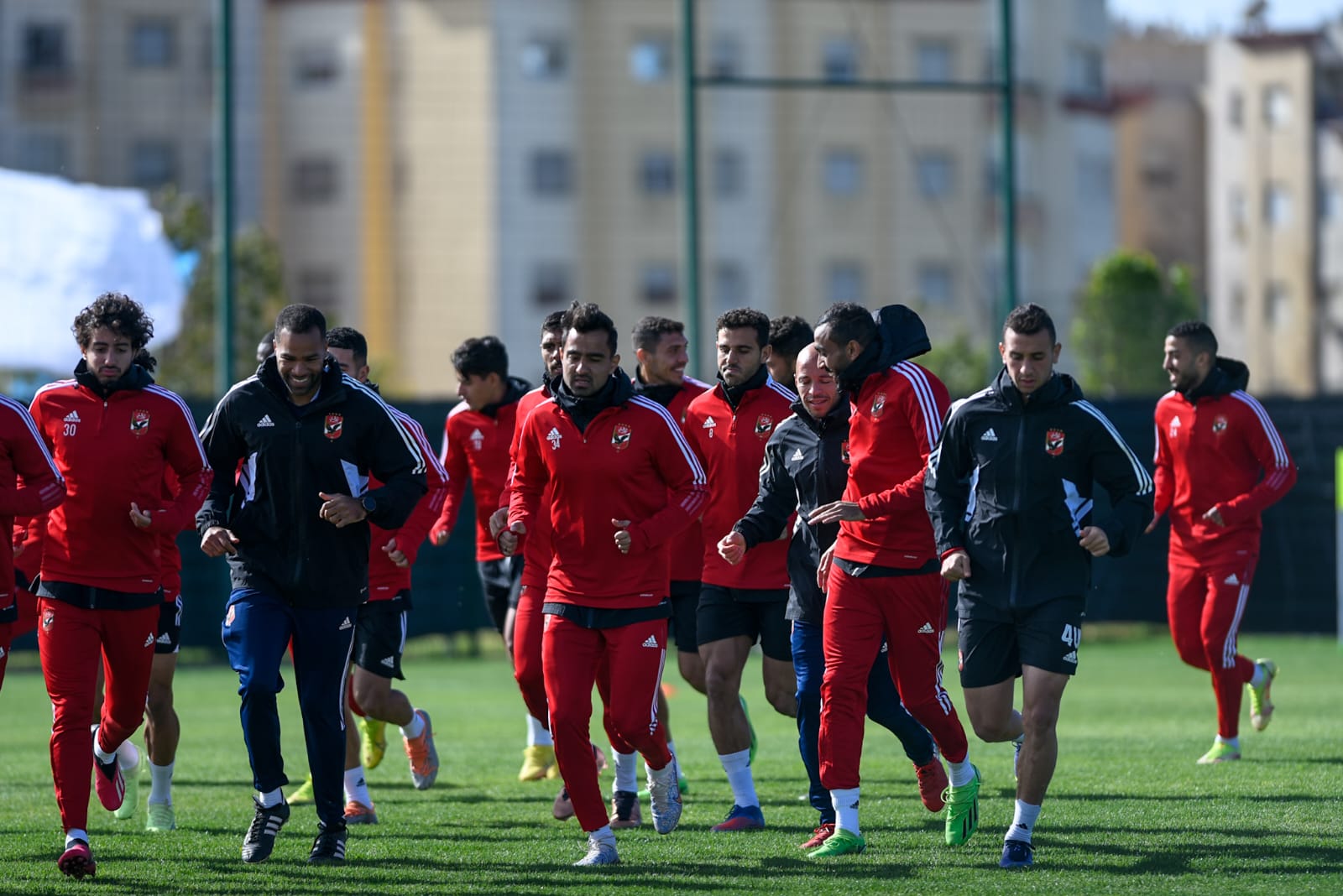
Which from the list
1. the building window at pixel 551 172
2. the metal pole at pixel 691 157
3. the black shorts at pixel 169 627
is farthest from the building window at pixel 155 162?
the black shorts at pixel 169 627

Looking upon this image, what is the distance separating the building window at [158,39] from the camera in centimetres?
5666

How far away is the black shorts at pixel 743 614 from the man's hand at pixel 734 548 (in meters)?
0.87

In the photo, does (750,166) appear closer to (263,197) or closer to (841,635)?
(263,197)

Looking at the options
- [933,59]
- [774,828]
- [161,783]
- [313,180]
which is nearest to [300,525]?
[161,783]

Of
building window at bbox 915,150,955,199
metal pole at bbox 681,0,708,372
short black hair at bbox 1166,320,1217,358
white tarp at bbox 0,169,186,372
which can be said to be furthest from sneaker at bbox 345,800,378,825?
building window at bbox 915,150,955,199

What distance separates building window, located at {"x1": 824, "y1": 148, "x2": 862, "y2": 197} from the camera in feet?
191

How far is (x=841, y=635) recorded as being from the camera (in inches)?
325

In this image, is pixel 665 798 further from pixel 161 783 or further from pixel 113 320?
pixel 113 320

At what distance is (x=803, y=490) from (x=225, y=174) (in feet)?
32.1

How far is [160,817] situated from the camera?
9453 mm

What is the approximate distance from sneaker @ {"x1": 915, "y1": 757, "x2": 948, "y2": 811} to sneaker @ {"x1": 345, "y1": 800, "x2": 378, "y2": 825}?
2.58 m

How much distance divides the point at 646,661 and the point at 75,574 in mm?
2325

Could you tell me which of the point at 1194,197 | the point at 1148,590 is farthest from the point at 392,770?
the point at 1194,197

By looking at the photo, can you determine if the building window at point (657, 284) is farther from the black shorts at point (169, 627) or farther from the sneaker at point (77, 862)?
the sneaker at point (77, 862)
